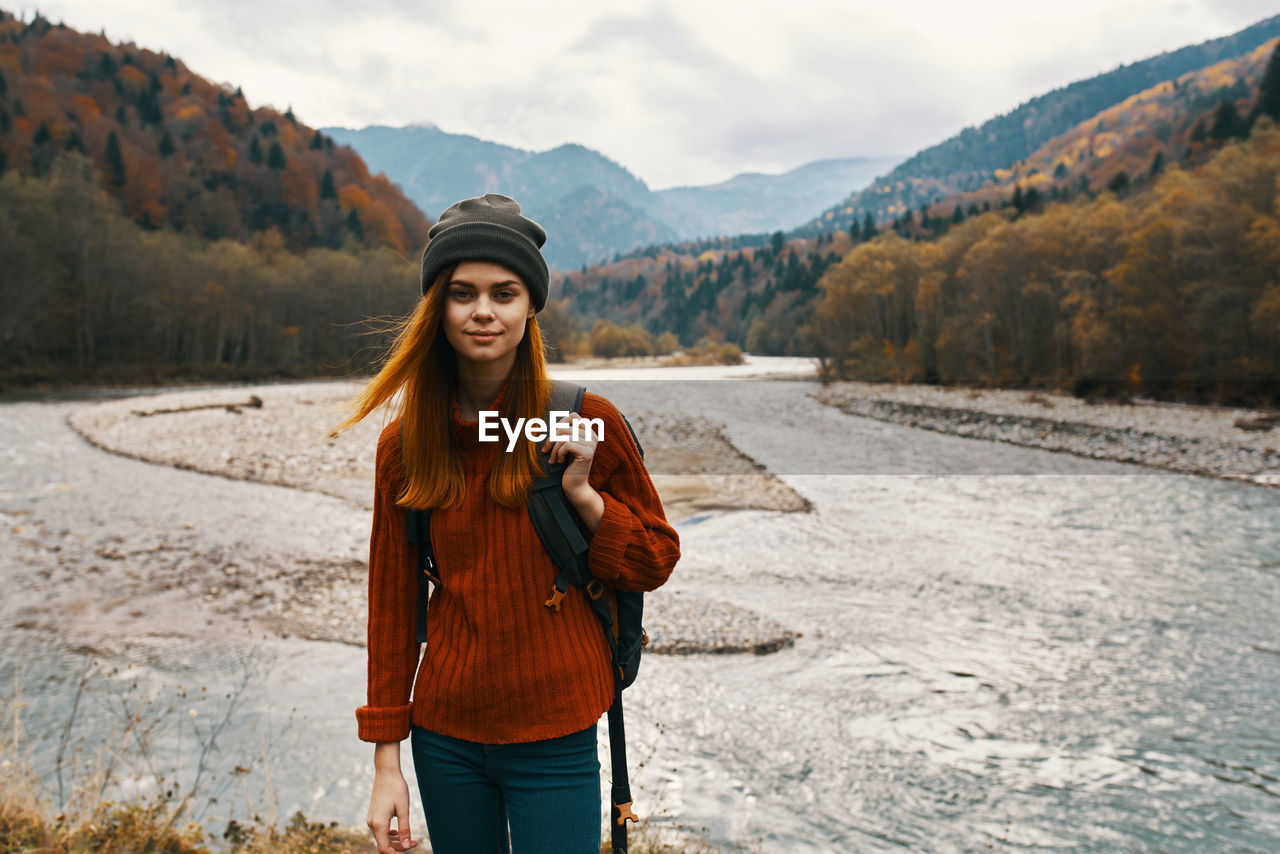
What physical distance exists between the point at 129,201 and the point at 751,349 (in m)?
75.7

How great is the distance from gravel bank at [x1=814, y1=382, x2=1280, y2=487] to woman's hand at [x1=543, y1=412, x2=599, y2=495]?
2325cm

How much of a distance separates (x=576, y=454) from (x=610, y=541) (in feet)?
0.61

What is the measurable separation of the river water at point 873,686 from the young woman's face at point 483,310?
14.8 feet

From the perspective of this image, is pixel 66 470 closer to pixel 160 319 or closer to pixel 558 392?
pixel 558 392

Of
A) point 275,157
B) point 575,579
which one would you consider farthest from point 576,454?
point 275,157

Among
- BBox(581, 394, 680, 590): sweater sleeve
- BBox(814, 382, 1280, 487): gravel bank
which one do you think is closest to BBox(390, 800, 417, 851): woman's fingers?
BBox(581, 394, 680, 590): sweater sleeve

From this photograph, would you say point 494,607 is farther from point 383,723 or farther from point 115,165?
point 115,165

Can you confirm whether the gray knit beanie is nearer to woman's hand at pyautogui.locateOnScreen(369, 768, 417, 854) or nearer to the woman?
the woman

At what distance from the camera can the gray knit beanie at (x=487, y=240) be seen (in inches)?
56.6

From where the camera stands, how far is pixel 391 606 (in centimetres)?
158

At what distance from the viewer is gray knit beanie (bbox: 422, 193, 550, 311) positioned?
1438mm

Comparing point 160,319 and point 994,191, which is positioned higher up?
point 994,191

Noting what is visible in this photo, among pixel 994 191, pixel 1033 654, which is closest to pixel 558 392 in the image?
A: pixel 1033 654

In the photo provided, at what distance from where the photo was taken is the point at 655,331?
5748 inches
